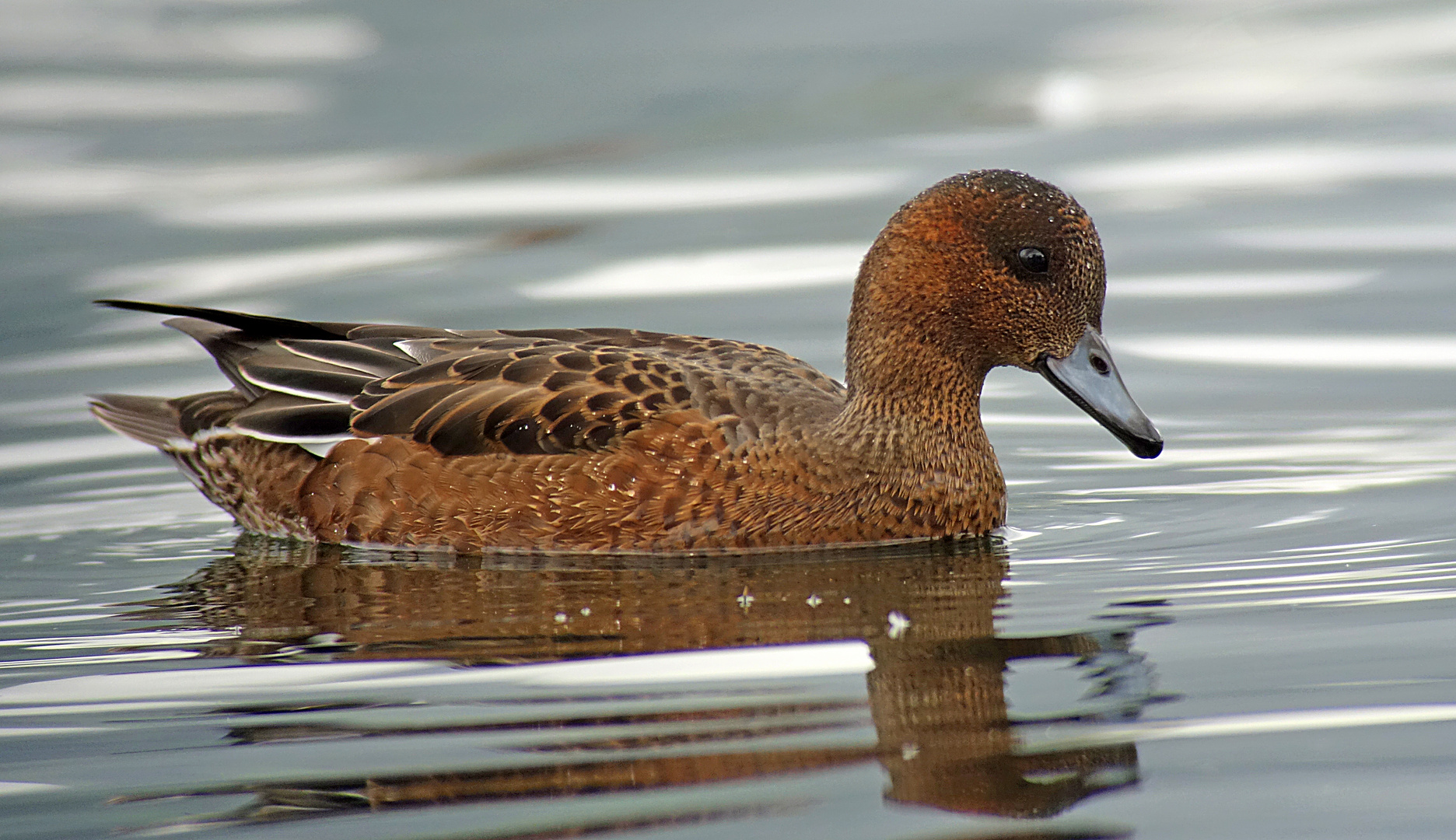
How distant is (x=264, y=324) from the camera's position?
26.3ft

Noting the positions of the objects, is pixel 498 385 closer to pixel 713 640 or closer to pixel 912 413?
pixel 912 413

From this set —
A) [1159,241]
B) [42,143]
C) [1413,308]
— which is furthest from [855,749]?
[42,143]

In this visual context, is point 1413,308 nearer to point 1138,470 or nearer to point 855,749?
point 1138,470

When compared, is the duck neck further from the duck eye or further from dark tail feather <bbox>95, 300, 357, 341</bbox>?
dark tail feather <bbox>95, 300, 357, 341</bbox>

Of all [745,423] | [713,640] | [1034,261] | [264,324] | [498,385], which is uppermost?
→ [264,324]

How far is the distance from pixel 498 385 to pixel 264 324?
3.73 ft

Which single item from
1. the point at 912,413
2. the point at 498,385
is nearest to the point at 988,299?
the point at 912,413

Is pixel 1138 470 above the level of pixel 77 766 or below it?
above

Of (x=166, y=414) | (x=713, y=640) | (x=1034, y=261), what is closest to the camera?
(x=713, y=640)

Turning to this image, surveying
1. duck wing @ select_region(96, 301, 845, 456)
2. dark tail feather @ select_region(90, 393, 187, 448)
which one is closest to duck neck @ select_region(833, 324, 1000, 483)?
duck wing @ select_region(96, 301, 845, 456)

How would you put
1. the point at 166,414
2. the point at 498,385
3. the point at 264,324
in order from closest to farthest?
1. the point at 498,385
2. the point at 264,324
3. the point at 166,414

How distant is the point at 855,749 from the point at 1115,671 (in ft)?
2.94

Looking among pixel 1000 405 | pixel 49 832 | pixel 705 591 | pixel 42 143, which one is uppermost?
pixel 42 143

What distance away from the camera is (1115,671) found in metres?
5.31
